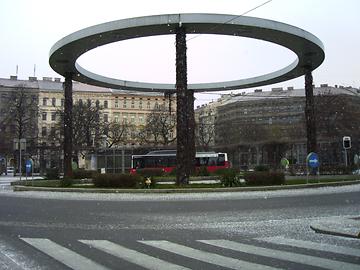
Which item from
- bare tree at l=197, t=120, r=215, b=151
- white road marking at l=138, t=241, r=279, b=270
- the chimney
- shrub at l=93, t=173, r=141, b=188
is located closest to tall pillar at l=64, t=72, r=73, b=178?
shrub at l=93, t=173, r=141, b=188

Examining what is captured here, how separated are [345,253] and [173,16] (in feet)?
75.4

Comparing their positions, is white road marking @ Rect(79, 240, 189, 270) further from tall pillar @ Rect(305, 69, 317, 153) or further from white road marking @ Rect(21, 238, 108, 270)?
tall pillar @ Rect(305, 69, 317, 153)

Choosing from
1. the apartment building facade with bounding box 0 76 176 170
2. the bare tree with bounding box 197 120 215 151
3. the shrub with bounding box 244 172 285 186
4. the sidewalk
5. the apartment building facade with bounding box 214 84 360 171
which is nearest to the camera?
the sidewalk

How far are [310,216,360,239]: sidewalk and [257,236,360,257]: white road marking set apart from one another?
1.23 meters

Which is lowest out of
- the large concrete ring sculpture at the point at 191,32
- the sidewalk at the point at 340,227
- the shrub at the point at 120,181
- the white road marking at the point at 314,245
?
the white road marking at the point at 314,245

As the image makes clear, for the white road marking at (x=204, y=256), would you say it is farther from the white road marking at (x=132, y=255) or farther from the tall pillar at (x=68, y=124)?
the tall pillar at (x=68, y=124)

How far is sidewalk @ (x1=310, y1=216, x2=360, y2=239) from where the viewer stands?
10465 mm

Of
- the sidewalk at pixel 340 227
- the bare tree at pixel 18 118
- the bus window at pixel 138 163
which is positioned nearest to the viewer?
the sidewalk at pixel 340 227

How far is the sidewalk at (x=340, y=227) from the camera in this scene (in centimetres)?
1046

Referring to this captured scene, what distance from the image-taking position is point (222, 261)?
790 centimetres

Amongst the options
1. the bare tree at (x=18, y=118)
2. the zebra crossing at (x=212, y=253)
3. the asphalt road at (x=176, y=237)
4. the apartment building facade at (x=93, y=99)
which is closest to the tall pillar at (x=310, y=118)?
the asphalt road at (x=176, y=237)

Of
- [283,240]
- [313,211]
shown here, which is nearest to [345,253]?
[283,240]

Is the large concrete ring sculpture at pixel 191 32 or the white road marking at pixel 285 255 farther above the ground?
the large concrete ring sculpture at pixel 191 32

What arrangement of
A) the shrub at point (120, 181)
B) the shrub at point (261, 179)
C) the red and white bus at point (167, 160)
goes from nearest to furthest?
1. the shrub at point (261, 179)
2. the shrub at point (120, 181)
3. the red and white bus at point (167, 160)
